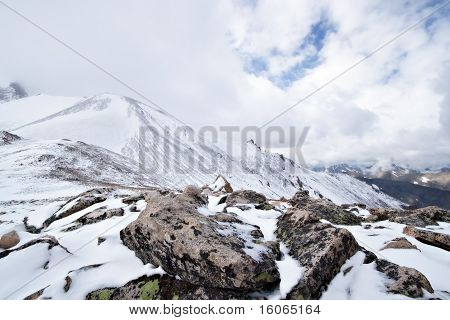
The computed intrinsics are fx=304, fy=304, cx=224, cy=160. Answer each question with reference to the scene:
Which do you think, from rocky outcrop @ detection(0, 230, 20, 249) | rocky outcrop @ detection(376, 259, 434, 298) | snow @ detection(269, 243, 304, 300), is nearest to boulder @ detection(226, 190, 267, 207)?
snow @ detection(269, 243, 304, 300)

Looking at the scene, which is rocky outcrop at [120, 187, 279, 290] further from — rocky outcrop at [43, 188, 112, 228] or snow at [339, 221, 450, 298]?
rocky outcrop at [43, 188, 112, 228]

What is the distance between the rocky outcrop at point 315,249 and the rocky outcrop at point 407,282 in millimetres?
1389

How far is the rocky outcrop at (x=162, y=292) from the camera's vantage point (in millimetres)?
8297

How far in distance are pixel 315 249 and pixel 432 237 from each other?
7339 mm

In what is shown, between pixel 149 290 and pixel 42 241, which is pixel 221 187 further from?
pixel 149 290

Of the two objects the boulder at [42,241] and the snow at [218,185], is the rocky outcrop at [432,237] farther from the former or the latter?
the snow at [218,185]

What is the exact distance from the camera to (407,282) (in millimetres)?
8445

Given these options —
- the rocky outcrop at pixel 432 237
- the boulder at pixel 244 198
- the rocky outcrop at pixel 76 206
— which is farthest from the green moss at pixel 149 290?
the rocky outcrop at pixel 76 206

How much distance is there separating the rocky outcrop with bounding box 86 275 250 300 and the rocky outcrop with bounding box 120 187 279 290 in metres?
0.18

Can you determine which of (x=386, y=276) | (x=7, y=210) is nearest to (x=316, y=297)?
(x=386, y=276)

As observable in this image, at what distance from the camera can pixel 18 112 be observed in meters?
190

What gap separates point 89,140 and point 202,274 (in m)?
149

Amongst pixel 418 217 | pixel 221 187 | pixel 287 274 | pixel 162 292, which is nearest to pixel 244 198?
pixel 418 217
